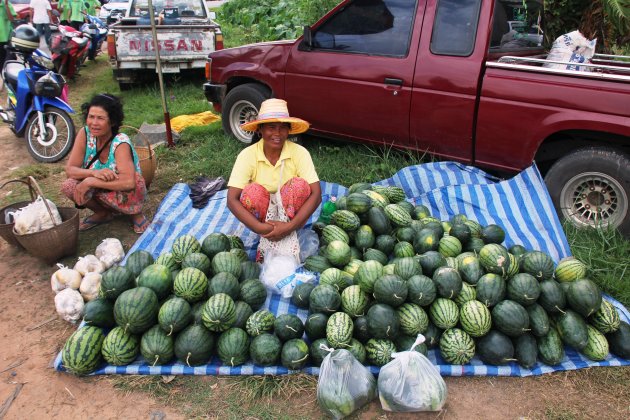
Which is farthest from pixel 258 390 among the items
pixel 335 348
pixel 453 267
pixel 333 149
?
pixel 333 149

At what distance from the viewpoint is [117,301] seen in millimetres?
3244

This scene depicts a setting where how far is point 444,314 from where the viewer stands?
3.27m

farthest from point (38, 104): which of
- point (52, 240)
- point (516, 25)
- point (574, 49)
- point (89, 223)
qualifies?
point (574, 49)

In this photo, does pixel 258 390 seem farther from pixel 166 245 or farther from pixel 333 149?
pixel 333 149

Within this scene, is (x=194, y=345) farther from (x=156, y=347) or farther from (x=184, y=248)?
(x=184, y=248)

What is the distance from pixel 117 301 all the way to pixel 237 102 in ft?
14.3

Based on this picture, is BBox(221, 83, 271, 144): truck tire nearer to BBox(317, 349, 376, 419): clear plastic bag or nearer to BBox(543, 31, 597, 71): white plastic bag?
BBox(543, 31, 597, 71): white plastic bag

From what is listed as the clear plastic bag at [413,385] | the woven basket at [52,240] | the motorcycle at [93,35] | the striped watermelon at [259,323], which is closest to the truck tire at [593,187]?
the clear plastic bag at [413,385]

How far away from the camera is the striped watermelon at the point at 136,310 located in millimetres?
3184

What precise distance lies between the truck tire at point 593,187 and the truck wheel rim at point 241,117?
4220 mm

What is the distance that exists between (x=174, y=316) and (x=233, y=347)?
0.46 meters

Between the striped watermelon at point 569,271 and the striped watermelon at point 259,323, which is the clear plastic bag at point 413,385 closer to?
the striped watermelon at point 259,323

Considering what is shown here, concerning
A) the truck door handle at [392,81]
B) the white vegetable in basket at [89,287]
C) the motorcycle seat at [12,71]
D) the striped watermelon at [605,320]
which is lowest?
the white vegetable in basket at [89,287]

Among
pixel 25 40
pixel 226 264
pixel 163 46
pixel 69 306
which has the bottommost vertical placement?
pixel 69 306
